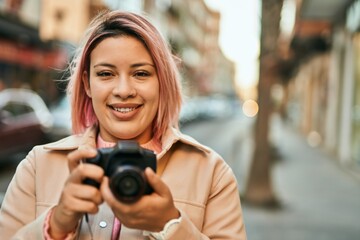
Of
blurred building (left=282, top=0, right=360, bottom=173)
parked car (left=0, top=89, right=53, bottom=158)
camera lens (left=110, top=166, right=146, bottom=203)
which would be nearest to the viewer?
camera lens (left=110, top=166, right=146, bottom=203)

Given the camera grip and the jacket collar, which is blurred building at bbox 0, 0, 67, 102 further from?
the camera grip

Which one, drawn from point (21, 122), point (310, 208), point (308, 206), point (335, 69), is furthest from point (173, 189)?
point (335, 69)

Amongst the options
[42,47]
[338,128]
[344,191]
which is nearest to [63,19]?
[42,47]

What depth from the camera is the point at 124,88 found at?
1829 millimetres

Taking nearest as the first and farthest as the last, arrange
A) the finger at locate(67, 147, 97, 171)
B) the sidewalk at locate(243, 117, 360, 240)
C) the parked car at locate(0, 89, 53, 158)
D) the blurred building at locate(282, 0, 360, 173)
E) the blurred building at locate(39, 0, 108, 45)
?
the finger at locate(67, 147, 97, 171) < the sidewalk at locate(243, 117, 360, 240) < the parked car at locate(0, 89, 53, 158) < the blurred building at locate(282, 0, 360, 173) < the blurred building at locate(39, 0, 108, 45)

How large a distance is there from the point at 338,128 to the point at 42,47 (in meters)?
13.6

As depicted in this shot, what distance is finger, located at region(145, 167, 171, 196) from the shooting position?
150 centimetres

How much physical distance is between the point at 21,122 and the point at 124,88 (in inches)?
444

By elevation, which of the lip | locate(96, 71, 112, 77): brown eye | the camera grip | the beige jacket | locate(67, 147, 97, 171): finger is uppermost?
locate(96, 71, 112, 77): brown eye

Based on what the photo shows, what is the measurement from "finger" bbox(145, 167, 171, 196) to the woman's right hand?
118mm

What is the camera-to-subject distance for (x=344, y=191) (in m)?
11.8

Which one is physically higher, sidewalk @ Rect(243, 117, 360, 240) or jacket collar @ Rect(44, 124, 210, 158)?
jacket collar @ Rect(44, 124, 210, 158)

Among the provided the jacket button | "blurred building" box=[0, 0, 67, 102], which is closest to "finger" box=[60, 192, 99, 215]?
the jacket button

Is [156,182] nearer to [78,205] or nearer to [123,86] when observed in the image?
[78,205]
